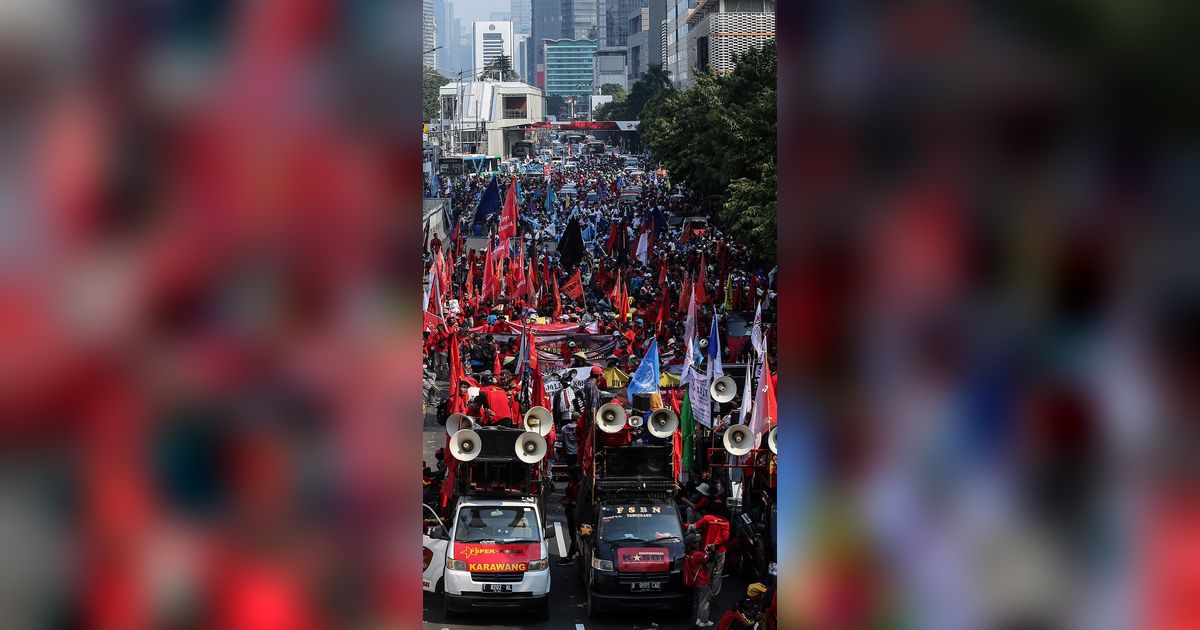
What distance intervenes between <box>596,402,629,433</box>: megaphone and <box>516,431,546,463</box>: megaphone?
1394 millimetres

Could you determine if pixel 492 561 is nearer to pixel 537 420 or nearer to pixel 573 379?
pixel 537 420

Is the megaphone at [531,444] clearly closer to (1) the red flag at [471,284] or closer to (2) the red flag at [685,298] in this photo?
(2) the red flag at [685,298]

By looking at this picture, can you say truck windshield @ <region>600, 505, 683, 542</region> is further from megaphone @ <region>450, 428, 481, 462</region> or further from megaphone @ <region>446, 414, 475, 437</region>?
megaphone @ <region>446, 414, 475, 437</region>

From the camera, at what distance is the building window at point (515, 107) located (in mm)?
190125

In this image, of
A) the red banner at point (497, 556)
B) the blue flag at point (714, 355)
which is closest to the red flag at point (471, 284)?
the blue flag at point (714, 355)

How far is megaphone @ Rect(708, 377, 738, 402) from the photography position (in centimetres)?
2027

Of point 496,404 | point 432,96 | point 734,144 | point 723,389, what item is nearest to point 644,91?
point 432,96

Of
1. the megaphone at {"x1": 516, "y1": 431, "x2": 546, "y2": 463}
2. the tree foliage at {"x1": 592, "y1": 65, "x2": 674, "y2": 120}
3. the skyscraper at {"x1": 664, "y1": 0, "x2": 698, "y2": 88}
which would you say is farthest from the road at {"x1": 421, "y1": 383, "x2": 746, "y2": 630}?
the skyscraper at {"x1": 664, "y1": 0, "x2": 698, "y2": 88}
